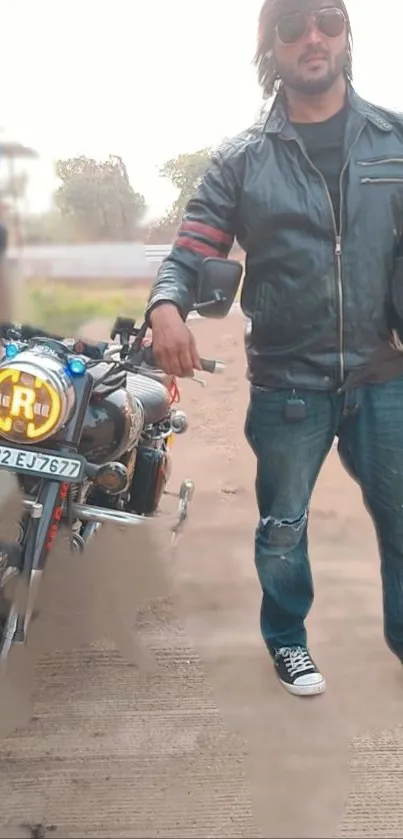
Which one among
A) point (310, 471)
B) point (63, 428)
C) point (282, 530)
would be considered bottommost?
point (282, 530)

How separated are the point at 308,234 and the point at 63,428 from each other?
0.66 meters

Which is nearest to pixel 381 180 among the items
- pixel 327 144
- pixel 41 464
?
pixel 327 144

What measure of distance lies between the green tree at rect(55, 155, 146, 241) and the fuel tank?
62 centimetres

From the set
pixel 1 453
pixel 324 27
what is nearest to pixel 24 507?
pixel 1 453

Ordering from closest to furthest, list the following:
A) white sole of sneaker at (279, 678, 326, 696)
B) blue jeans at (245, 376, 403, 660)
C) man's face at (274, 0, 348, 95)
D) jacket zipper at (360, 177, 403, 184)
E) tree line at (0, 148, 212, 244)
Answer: tree line at (0, 148, 212, 244)
man's face at (274, 0, 348, 95)
jacket zipper at (360, 177, 403, 184)
blue jeans at (245, 376, 403, 660)
white sole of sneaker at (279, 678, 326, 696)

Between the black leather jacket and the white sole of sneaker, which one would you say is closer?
the black leather jacket

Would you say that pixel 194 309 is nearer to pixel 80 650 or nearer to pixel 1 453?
pixel 1 453

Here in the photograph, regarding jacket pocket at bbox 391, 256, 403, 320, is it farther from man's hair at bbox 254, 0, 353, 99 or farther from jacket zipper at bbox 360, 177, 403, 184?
man's hair at bbox 254, 0, 353, 99

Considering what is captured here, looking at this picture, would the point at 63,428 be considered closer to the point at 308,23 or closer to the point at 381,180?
the point at 381,180

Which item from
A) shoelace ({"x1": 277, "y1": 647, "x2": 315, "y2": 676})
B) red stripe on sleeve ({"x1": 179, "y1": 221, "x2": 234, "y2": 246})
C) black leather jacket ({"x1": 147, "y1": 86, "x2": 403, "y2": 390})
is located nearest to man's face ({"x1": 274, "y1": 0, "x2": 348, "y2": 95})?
black leather jacket ({"x1": 147, "y1": 86, "x2": 403, "y2": 390})

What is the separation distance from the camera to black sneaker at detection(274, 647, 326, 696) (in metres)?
2.04

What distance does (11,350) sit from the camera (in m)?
1.79

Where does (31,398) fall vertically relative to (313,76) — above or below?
below

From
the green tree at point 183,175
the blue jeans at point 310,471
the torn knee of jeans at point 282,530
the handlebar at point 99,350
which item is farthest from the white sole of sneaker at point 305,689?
the green tree at point 183,175
